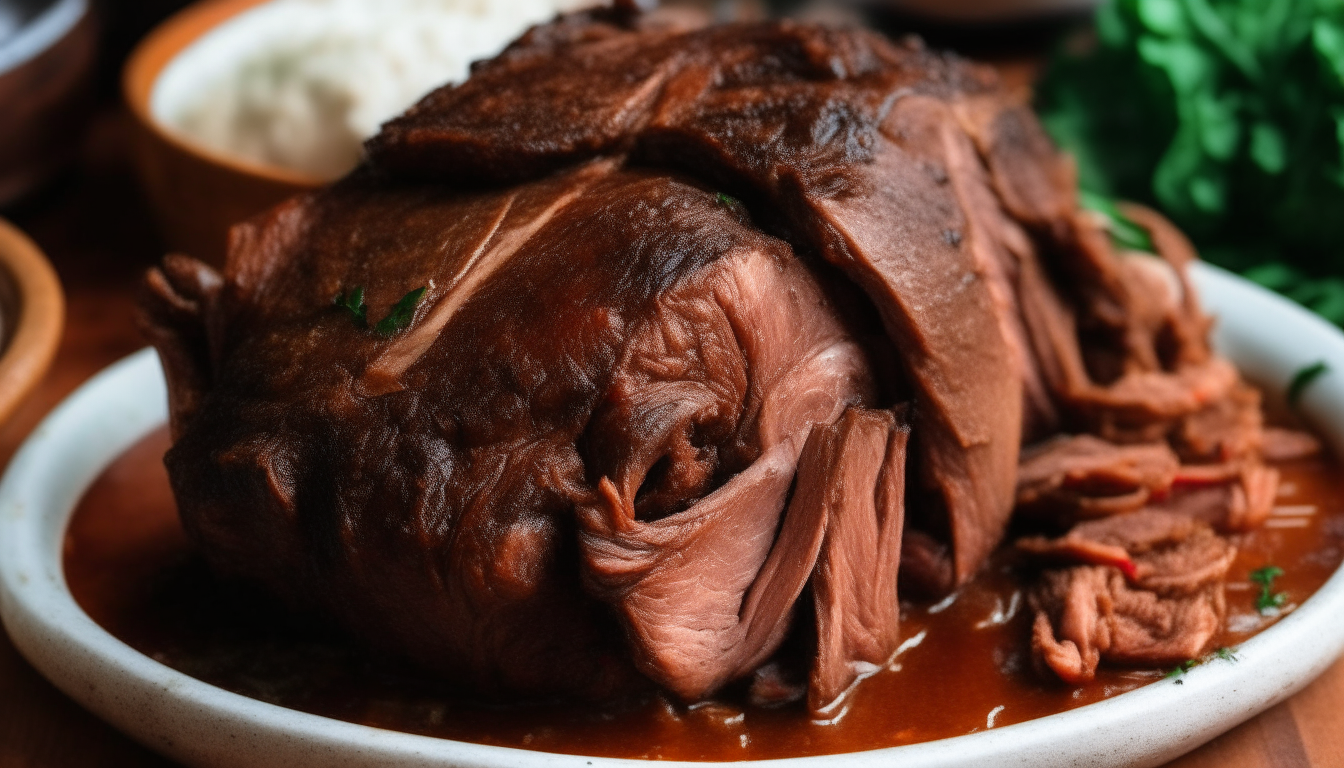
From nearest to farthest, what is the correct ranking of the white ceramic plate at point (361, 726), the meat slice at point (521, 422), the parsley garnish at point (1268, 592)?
the white ceramic plate at point (361, 726)
the meat slice at point (521, 422)
the parsley garnish at point (1268, 592)

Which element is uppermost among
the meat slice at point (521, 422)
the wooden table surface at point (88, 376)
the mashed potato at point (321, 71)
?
the meat slice at point (521, 422)

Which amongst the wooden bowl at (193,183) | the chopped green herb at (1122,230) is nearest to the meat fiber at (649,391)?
the chopped green herb at (1122,230)

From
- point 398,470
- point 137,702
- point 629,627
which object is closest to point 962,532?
point 629,627

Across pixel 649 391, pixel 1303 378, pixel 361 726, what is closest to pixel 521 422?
pixel 649 391

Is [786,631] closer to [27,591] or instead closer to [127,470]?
[27,591]

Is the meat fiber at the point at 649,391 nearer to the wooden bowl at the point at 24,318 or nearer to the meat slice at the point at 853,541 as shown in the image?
the meat slice at the point at 853,541

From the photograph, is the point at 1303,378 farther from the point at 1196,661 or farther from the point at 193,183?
the point at 193,183
